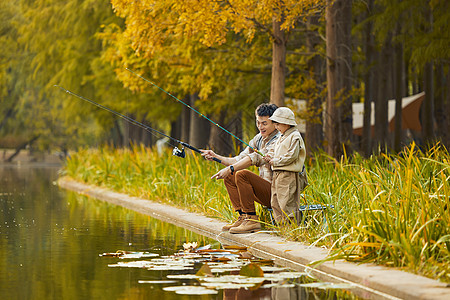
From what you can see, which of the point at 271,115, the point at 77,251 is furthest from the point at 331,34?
the point at 77,251

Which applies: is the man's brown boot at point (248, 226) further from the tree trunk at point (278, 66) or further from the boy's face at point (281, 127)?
the tree trunk at point (278, 66)

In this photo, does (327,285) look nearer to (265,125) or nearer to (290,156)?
(290,156)

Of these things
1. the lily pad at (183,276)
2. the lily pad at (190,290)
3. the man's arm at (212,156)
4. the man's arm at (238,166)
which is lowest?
the lily pad at (190,290)

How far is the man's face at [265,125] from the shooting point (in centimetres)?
1353

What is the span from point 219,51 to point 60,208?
687cm

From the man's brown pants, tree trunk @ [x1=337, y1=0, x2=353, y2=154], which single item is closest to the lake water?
the man's brown pants

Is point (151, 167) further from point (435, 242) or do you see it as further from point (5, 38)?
point (5, 38)

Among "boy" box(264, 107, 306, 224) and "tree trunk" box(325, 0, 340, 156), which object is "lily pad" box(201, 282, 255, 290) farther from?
"tree trunk" box(325, 0, 340, 156)

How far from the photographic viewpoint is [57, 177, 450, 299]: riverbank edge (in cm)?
862

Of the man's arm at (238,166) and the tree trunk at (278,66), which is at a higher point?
the tree trunk at (278,66)

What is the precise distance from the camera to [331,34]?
2130 cm

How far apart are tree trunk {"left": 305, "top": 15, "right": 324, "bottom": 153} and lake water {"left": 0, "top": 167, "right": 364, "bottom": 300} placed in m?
6.94

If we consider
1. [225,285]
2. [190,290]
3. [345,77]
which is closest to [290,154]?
[225,285]

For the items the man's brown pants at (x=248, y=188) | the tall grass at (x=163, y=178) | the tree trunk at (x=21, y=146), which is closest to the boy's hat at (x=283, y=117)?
the man's brown pants at (x=248, y=188)
